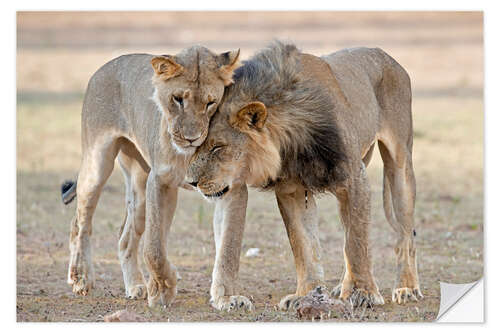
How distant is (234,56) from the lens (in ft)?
14.2

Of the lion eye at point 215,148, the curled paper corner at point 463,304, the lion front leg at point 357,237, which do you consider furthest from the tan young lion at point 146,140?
the curled paper corner at point 463,304

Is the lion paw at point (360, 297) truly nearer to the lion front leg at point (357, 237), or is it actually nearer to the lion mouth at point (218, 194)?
the lion front leg at point (357, 237)

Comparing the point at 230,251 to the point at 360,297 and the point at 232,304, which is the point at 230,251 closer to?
the point at 232,304

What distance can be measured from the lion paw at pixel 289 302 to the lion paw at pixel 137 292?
76 centimetres

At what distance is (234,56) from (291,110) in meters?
0.33

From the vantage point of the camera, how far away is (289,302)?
15.5ft

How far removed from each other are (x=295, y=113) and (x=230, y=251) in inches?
26.0

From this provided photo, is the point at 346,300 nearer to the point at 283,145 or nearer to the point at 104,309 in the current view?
the point at 283,145

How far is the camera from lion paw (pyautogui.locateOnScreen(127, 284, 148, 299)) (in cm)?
510

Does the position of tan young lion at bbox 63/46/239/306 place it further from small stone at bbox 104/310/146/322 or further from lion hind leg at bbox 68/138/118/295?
small stone at bbox 104/310/146/322

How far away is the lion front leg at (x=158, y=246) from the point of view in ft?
14.9

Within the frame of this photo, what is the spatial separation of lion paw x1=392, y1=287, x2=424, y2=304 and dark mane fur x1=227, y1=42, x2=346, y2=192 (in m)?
0.78

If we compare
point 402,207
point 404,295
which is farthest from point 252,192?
point 404,295
